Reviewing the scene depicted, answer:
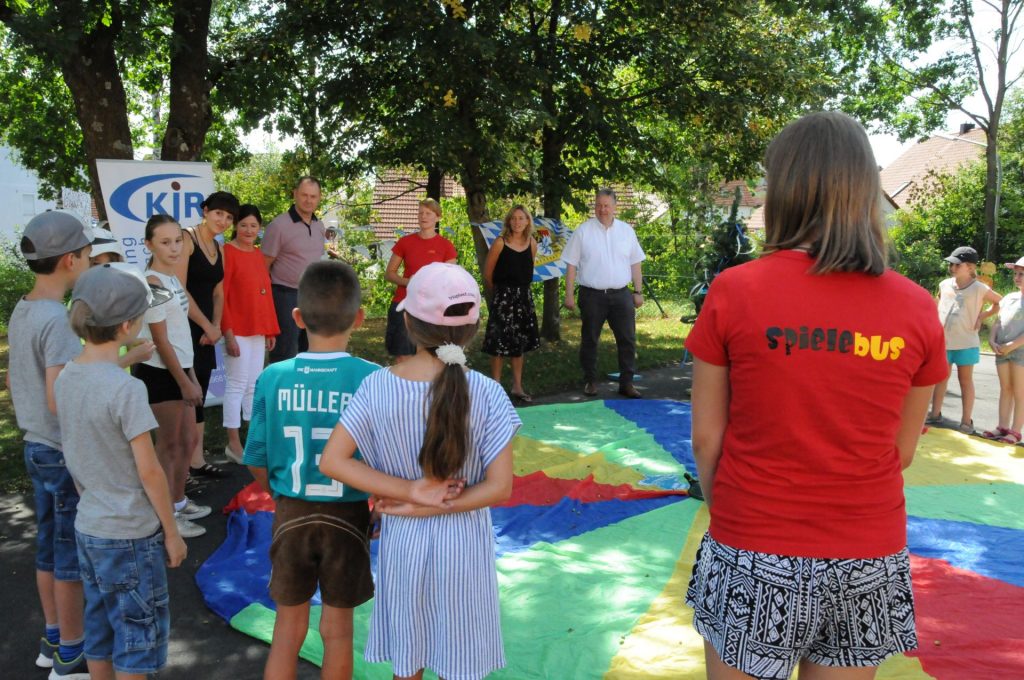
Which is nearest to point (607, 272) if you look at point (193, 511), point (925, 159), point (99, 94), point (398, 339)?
point (398, 339)

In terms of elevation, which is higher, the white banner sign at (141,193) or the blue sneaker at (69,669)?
the white banner sign at (141,193)

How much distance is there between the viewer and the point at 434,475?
2158 millimetres

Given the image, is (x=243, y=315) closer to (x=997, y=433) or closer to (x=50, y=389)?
(x=50, y=389)

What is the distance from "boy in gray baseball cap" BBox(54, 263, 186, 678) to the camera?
8.19 ft

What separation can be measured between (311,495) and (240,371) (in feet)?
11.2

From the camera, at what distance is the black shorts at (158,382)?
434cm

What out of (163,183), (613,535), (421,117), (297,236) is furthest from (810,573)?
(421,117)

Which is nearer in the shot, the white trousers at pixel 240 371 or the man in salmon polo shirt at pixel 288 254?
the white trousers at pixel 240 371

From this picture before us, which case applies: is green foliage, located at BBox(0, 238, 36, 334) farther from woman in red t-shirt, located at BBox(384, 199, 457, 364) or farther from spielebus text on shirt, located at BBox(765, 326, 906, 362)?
spielebus text on shirt, located at BBox(765, 326, 906, 362)

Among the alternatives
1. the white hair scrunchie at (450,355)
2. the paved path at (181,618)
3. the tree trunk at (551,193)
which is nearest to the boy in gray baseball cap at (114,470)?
the paved path at (181,618)

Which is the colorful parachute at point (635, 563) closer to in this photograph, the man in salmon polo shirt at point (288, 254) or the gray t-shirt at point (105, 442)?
the gray t-shirt at point (105, 442)

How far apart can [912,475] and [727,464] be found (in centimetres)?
475

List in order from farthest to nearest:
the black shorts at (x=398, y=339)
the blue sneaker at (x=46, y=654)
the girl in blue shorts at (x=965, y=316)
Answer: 1. the black shorts at (x=398, y=339)
2. the girl in blue shorts at (x=965, y=316)
3. the blue sneaker at (x=46, y=654)

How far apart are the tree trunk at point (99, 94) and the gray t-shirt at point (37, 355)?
191 inches
